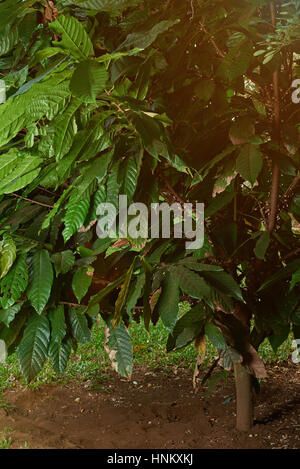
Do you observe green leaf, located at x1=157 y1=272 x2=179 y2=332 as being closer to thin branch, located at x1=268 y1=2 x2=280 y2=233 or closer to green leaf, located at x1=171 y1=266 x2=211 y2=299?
green leaf, located at x1=171 y1=266 x2=211 y2=299

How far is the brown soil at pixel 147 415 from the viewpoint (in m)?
2.65

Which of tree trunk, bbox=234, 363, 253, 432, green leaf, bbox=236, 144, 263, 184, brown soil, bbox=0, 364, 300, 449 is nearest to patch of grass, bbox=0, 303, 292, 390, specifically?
brown soil, bbox=0, 364, 300, 449

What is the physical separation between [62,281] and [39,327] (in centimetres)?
18

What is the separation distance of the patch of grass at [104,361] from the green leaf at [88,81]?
Result: 8.34 ft

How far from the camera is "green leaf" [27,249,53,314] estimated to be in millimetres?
1862

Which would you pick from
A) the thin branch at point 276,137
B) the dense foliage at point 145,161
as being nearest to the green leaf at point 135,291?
the dense foliage at point 145,161

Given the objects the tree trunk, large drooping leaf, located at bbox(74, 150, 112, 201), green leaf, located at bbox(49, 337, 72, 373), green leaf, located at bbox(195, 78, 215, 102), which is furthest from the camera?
the tree trunk

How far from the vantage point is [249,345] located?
7.01 ft

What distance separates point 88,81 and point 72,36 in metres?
0.14

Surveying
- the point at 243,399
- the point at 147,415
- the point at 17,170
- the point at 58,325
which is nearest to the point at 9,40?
the point at 17,170

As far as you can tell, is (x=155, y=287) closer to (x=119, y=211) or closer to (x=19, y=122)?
(x=119, y=211)

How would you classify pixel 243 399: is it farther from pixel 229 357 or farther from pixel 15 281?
pixel 15 281

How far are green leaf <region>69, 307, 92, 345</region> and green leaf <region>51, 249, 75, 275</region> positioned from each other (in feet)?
0.61

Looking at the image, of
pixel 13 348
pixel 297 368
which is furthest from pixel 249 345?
pixel 297 368
